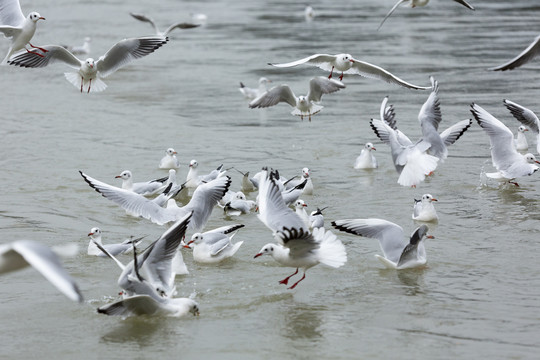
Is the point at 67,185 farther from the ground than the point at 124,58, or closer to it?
closer to it

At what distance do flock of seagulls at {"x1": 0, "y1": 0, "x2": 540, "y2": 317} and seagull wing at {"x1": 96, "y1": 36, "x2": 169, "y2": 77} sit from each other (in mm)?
14

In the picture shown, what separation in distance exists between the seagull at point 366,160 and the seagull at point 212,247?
387 cm

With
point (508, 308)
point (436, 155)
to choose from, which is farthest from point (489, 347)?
point (436, 155)

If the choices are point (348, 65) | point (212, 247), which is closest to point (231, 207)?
point (212, 247)

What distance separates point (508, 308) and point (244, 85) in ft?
40.4

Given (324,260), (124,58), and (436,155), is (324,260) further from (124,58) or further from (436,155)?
(124,58)

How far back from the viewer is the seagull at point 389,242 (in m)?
8.77

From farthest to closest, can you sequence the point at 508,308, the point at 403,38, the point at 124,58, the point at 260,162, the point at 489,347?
the point at 403,38, the point at 260,162, the point at 124,58, the point at 508,308, the point at 489,347

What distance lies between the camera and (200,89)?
19.3 metres

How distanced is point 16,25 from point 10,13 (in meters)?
0.28

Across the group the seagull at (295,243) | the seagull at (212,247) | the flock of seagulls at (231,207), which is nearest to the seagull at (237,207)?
the flock of seagulls at (231,207)

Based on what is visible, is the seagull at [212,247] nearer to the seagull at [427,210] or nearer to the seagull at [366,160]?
the seagull at [427,210]

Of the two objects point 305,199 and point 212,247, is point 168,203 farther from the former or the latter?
point 305,199

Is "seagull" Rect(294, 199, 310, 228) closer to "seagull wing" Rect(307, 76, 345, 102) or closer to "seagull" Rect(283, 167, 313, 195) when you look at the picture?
"seagull" Rect(283, 167, 313, 195)
